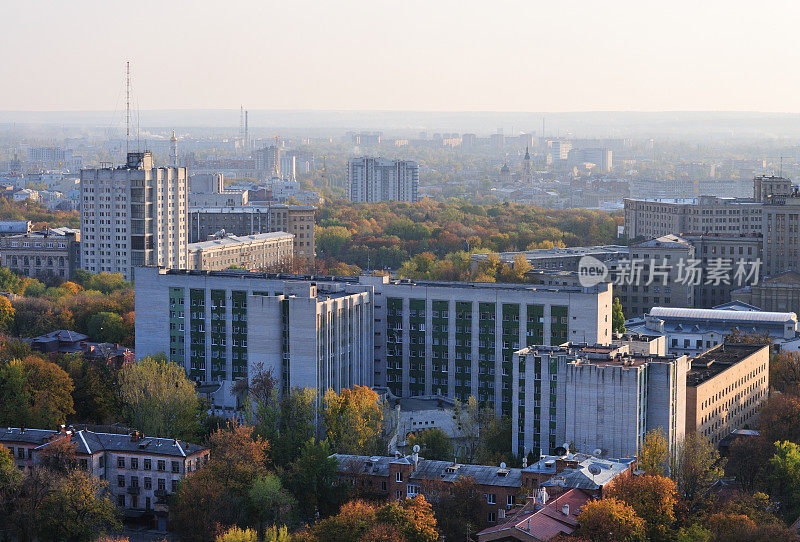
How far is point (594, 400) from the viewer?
41938mm

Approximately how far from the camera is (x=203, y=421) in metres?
47.5

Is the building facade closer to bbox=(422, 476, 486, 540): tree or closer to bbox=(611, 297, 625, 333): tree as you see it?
bbox=(611, 297, 625, 333): tree

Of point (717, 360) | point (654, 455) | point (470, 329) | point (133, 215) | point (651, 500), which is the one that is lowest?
point (651, 500)

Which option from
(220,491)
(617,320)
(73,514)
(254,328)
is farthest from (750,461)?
(617,320)

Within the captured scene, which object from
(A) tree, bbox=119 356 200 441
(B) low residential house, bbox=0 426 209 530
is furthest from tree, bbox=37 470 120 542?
(A) tree, bbox=119 356 200 441

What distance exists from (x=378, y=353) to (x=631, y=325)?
57.1 ft

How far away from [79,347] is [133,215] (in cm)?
2277

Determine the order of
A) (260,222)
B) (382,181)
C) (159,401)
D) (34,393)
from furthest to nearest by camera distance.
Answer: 1. (382,181)
2. (260,222)
3. (34,393)
4. (159,401)

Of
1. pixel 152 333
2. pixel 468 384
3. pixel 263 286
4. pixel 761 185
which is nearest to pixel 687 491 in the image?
pixel 468 384

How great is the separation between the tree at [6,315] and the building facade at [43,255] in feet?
69.7

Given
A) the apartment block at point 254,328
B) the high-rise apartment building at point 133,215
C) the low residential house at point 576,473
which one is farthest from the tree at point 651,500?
the high-rise apartment building at point 133,215

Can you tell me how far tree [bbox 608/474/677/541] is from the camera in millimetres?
35656

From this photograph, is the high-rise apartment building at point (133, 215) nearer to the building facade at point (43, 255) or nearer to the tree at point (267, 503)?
the building facade at point (43, 255)

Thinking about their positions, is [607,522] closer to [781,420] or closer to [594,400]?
[594,400]
